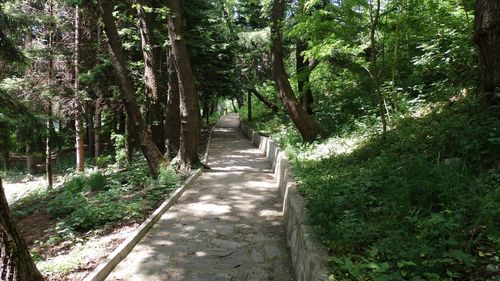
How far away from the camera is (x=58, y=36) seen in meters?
18.5

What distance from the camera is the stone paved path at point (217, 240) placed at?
5062mm

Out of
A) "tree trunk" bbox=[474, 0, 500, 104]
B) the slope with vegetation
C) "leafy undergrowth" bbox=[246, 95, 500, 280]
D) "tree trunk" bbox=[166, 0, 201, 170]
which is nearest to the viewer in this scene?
"leafy undergrowth" bbox=[246, 95, 500, 280]

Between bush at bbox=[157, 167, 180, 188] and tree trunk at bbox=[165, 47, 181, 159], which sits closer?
bush at bbox=[157, 167, 180, 188]

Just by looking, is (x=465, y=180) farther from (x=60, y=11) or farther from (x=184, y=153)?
(x=60, y=11)

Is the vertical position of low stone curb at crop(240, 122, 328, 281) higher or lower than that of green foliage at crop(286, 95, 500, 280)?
lower

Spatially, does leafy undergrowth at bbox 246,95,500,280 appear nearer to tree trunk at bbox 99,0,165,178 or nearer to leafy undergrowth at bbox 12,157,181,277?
leafy undergrowth at bbox 12,157,181,277

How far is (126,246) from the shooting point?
555 centimetres

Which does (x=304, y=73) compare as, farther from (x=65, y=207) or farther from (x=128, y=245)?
(x=128, y=245)

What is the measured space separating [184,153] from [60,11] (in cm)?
926

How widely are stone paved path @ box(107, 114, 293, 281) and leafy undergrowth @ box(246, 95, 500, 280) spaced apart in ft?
3.70

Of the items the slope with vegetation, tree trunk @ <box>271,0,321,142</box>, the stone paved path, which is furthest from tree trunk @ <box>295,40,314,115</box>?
the stone paved path

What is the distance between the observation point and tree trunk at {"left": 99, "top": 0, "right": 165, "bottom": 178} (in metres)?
10.5

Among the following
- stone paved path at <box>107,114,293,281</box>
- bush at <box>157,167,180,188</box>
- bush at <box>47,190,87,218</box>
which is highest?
bush at <box>157,167,180,188</box>

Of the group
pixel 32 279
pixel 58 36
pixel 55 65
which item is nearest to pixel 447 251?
pixel 32 279
